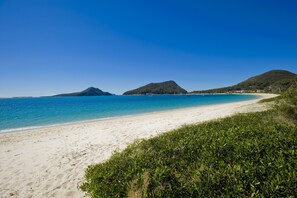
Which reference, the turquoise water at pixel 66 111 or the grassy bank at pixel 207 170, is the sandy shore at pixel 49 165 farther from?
the turquoise water at pixel 66 111

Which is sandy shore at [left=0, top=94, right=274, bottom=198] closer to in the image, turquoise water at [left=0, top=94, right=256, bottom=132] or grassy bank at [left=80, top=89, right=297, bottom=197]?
grassy bank at [left=80, top=89, right=297, bottom=197]

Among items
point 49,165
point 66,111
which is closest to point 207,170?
point 49,165

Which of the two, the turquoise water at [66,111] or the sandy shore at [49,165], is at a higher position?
the turquoise water at [66,111]

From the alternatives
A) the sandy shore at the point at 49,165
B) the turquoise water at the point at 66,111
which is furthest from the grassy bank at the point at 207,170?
the turquoise water at the point at 66,111

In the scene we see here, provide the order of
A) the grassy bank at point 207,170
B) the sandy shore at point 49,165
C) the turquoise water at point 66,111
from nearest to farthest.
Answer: the grassy bank at point 207,170
the sandy shore at point 49,165
the turquoise water at point 66,111

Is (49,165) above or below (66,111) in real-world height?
below

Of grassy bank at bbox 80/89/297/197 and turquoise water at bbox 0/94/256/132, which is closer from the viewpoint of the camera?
grassy bank at bbox 80/89/297/197

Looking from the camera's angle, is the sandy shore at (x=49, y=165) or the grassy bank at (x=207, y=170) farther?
the sandy shore at (x=49, y=165)

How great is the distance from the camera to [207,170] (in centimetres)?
342

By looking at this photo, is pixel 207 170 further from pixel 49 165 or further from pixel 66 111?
pixel 66 111

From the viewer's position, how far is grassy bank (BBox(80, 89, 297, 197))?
9.40 feet

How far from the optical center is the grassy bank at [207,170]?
2.87 metres

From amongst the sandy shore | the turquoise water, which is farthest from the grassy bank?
the turquoise water

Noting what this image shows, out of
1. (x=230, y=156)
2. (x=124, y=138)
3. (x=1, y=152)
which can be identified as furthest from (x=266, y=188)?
(x=1, y=152)
